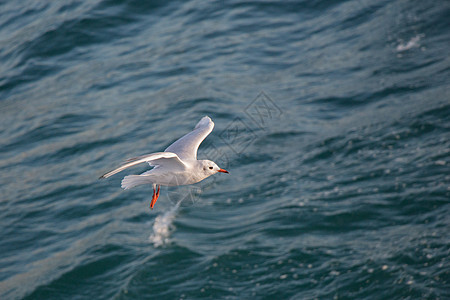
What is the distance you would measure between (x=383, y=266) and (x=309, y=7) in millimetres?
9857

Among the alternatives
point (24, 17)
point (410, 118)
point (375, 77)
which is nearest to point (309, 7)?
point (375, 77)

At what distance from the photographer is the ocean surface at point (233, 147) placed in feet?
39.5

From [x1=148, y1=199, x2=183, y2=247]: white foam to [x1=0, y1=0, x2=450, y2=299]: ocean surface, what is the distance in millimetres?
35

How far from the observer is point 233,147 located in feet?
47.6

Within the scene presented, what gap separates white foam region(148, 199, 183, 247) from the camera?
12719 mm

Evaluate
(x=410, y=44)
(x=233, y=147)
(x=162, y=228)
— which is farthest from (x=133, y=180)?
(x=410, y=44)

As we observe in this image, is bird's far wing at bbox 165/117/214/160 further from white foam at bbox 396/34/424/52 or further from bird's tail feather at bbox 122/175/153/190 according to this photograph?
white foam at bbox 396/34/424/52

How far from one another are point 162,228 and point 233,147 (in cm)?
287

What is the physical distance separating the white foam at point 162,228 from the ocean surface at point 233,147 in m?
0.04

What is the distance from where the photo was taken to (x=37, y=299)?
1193cm

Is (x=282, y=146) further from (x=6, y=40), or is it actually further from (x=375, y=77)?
(x=6, y=40)

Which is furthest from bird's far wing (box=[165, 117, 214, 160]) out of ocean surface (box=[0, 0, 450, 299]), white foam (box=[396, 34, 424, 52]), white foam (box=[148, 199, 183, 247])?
white foam (box=[396, 34, 424, 52])

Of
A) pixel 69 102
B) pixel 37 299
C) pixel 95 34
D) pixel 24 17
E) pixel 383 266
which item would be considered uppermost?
pixel 24 17

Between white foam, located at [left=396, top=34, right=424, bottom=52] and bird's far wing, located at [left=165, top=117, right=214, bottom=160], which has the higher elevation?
bird's far wing, located at [left=165, top=117, right=214, bottom=160]
